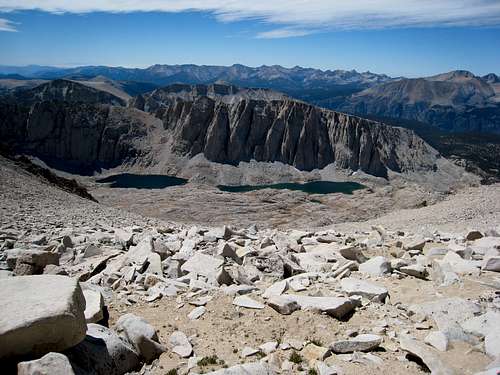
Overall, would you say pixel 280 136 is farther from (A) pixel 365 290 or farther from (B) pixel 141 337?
(B) pixel 141 337

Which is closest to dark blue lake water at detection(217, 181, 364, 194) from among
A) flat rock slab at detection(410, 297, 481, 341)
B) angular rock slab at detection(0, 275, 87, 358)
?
flat rock slab at detection(410, 297, 481, 341)

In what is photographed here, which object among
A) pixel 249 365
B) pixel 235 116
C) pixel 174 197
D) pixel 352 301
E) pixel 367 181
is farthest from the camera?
pixel 235 116

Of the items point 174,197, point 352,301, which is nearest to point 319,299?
point 352,301

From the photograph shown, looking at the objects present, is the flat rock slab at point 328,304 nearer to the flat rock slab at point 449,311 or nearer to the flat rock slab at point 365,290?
the flat rock slab at point 365,290

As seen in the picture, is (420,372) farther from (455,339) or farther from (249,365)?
(249,365)

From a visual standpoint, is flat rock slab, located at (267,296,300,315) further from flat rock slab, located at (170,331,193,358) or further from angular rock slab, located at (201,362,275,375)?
angular rock slab, located at (201,362,275,375)

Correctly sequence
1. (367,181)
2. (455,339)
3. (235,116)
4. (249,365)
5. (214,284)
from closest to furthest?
1. (249,365)
2. (455,339)
3. (214,284)
4. (367,181)
5. (235,116)
